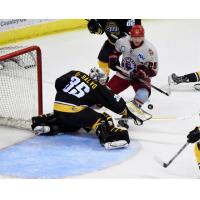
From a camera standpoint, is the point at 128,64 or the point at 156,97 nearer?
the point at 128,64

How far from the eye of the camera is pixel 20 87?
4652 millimetres

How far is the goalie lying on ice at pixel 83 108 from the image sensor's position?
3912mm

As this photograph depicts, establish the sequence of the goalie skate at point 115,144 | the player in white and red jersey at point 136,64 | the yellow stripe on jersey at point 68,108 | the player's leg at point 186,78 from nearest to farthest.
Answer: the goalie skate at point 115,144
the yellow stripe on jersey at point 68,108
the player in white and red jersey at point 136,64
the player's leg at point 186,78

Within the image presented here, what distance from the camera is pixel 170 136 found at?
411 cm

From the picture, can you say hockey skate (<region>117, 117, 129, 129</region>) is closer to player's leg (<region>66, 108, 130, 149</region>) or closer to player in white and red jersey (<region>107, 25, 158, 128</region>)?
player in white and red jersey (<region>107, 25, 158, 128</region>)

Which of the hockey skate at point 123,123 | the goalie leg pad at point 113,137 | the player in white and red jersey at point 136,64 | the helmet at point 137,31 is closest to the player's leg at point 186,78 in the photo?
the player in white and red jersey at point 136,64

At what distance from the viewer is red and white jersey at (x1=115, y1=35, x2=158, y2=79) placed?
→ 444 centimetres

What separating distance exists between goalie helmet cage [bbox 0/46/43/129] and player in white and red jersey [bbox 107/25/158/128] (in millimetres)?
564

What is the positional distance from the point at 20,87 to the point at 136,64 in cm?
86

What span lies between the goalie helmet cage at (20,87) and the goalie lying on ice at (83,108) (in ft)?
0.74

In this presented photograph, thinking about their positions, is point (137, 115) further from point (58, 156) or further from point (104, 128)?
point (58, 156)

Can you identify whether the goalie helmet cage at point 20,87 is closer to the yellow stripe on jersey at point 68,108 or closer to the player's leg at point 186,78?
the yellow stripe on jersey at point 68,108

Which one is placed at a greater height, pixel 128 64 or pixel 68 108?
pixel 128 64

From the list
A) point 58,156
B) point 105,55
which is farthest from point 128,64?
point 58,156
